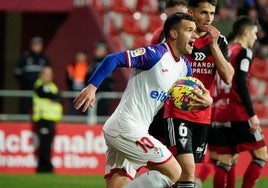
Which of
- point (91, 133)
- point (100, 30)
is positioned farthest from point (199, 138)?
point (100, 30)

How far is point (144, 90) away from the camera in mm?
9680

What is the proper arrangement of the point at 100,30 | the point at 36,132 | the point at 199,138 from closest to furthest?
the point at 199,138 < the point at 36,132 < the point at 100,30

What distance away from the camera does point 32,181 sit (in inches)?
643

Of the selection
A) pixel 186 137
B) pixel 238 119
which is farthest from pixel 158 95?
pixel 238 119

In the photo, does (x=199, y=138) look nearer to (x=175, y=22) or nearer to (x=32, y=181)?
(x=175, y=22)

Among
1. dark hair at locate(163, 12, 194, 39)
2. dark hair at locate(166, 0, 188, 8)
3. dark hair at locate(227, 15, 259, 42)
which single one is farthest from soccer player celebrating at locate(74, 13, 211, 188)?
dark hair at locate(227, 15, 259, 42)

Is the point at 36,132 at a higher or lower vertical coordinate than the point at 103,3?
lower

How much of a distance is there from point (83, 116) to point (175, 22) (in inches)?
430

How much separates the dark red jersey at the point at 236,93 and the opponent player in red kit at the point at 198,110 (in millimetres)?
1598

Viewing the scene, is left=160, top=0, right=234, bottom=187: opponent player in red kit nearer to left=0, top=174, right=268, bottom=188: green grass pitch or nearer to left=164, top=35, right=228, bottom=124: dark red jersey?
left=164, top=35, right=228, bottom=124: dark red jersey

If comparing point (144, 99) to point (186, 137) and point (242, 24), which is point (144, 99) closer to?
point (186, 137)

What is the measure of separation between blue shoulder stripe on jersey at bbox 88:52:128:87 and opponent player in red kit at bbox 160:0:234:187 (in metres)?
0.90

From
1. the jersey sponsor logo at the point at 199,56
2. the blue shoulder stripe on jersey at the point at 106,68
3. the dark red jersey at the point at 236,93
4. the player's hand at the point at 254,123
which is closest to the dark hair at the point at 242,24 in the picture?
the dark red jersey at the point at 236,93

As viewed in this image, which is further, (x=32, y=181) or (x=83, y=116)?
(x=83, y=116)
